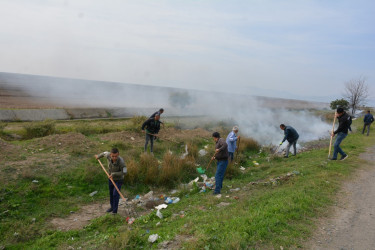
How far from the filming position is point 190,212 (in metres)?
5.33

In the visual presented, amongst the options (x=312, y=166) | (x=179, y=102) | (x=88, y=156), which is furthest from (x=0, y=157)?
(x=179, y=102)

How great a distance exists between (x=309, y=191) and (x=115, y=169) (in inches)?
175

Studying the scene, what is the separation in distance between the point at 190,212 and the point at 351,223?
3010 millimetres

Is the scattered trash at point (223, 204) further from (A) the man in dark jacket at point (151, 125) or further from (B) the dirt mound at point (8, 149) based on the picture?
(B) the dirt mound at point (8, 149)

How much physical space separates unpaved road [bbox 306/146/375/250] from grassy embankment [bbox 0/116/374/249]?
0.21m

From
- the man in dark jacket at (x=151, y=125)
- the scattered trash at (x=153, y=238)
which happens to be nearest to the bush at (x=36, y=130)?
the man in dark jacket at (x=151, y=125)

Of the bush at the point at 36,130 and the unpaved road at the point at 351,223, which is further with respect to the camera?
the bush at the point at 36,130

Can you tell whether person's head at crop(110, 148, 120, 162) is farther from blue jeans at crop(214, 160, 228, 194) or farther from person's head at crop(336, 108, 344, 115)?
person's head at crop(336, 108, 344, 115)

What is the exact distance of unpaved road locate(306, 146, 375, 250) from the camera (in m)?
3.74

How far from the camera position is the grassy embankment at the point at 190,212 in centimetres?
388

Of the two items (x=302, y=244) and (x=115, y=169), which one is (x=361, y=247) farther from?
(x=115, y=169)

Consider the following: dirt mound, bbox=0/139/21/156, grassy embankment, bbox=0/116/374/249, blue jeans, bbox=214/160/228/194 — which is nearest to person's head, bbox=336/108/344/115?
grassy embankment, bbox=0/116/374/249

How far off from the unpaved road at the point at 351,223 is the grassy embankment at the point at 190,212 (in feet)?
0.69

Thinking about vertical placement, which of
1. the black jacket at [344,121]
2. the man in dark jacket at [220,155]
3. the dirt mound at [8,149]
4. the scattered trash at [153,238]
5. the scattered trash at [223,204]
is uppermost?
the black jacket at [344,121]
